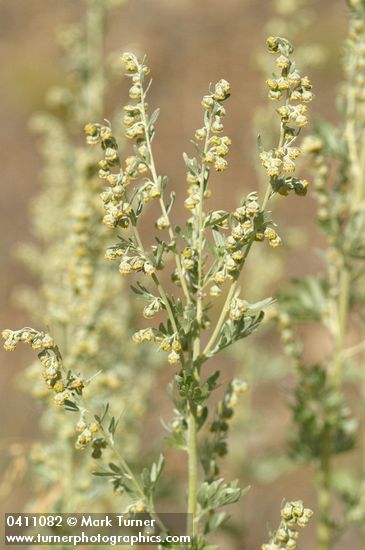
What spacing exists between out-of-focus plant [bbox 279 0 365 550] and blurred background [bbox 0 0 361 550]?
5.21 feet

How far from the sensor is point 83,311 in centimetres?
329

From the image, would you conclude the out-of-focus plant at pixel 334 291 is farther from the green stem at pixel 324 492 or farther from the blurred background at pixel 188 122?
the blurred background at pixel 188 122

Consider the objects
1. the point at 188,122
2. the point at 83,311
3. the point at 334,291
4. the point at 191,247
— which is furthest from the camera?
the point at 188,122

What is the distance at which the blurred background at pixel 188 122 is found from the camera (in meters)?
7.08

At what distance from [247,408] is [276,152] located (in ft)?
13.6

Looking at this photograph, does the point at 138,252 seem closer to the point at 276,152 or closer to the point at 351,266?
the point at 276,152

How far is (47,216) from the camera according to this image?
4.88 metres

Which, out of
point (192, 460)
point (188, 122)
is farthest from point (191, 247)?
point (188, 122)

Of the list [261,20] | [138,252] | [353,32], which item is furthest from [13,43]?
[138,252]

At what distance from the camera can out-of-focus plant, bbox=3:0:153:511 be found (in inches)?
128

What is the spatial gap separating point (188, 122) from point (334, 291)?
11.2m

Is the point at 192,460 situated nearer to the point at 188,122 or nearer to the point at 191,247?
the point at 191,247

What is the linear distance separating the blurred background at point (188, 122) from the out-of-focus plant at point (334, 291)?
159cm

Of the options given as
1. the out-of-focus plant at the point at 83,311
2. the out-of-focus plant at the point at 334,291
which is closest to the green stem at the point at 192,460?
the out-of-focus plant at the point at 83,311
